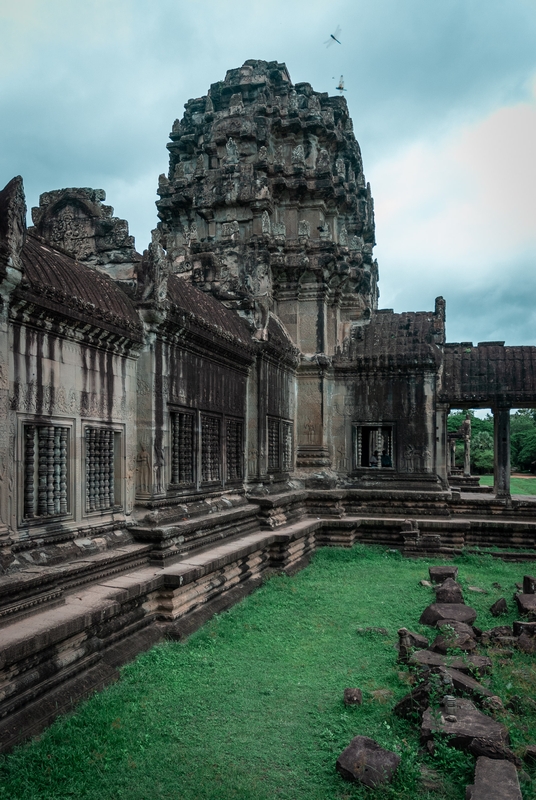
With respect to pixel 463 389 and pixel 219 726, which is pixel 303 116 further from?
pixel 219 726

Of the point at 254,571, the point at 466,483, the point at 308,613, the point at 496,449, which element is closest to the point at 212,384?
the point at 254,571

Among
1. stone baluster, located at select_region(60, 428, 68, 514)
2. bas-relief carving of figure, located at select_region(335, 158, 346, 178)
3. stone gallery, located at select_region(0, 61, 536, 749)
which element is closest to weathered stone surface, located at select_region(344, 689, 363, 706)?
stone gallery, located at select_region(0, 61, 536, 749)

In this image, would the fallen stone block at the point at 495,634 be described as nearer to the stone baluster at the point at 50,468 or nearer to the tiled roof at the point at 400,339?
the stone baluster at the point at 50,468

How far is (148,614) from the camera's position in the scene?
22.5 ft

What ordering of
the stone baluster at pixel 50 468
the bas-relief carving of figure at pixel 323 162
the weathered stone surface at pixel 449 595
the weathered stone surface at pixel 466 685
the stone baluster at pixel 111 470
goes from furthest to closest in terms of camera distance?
the bas-relief carving of figure at pixel 323 162, the weathered stone surface at pixel 449 595, the stone baluster at pixel 111 470, the stone baluster at pixel 50 468, the weathered stone surface at pixel 466 685

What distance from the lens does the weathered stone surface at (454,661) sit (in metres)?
6.03

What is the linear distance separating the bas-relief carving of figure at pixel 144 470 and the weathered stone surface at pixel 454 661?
3699 mm

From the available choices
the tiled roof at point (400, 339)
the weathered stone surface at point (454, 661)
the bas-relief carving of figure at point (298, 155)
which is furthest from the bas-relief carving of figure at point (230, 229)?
the weathered stone surface at point (454, 661)

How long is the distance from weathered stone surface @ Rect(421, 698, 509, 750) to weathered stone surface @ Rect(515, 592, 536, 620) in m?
3.42

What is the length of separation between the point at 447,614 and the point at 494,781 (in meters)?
3.97

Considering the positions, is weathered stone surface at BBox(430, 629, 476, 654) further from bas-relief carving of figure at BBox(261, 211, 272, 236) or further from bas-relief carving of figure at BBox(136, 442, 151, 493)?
bas-relief carving of figure at BBox(261, 211, 272, 236)

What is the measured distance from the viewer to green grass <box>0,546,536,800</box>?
4.13 metres

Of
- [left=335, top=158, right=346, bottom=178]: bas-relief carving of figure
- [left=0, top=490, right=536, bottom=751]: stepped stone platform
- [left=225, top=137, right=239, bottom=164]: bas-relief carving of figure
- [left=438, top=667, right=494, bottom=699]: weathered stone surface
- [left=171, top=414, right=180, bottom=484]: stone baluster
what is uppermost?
[left=335, top=158, right=346, bottom=178]: bas-relief carving of figure

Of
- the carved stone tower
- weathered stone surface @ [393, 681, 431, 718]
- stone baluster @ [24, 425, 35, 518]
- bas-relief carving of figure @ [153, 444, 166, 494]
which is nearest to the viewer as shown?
weathered stone surface @ [393, 681, 431, 718]
